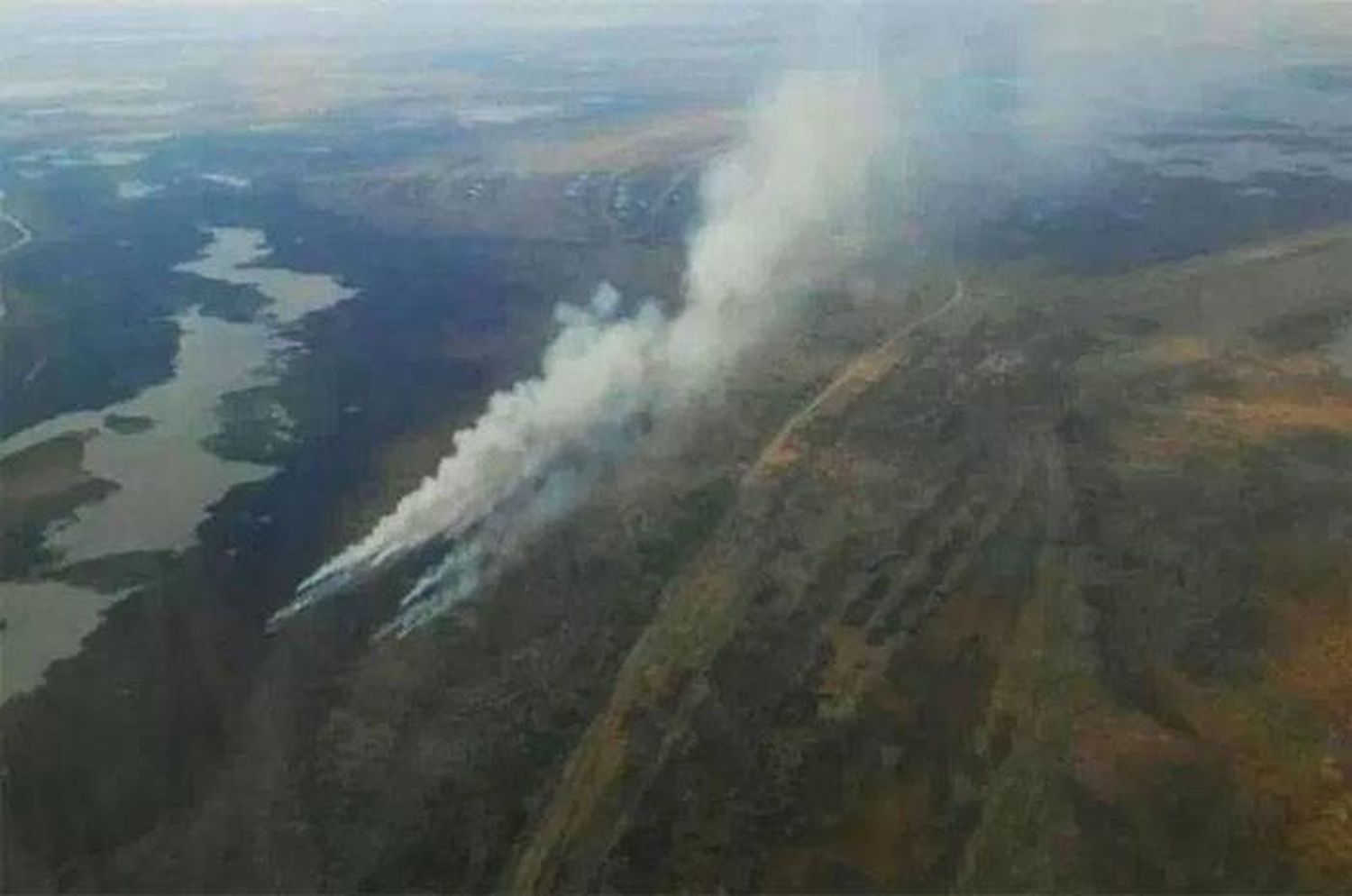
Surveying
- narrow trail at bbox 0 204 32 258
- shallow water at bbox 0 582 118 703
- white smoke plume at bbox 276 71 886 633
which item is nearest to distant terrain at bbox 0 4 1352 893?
shallow water at bbox 0 582 118 703

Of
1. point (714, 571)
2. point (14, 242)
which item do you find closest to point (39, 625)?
point (714, 571)

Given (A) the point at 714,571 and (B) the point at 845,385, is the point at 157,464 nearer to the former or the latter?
(A) the point at 714,571

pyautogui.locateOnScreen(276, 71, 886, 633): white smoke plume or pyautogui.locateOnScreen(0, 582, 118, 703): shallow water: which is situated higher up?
pyautogui.locateOnScreen(0, 582, 118, 703): shallow water

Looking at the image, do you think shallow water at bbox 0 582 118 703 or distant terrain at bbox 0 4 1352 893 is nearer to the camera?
distant terrain at bbox 0 4 1352 893

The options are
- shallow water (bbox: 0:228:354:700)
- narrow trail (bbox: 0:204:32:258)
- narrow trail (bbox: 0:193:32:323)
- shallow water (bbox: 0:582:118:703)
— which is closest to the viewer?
shallow water (bbox: 0:582:118:703)

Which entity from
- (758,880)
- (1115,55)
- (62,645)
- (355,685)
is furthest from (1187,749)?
(1115,55)

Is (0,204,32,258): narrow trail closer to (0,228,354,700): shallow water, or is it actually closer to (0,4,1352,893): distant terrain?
(0,4,1352,893): distant terrain

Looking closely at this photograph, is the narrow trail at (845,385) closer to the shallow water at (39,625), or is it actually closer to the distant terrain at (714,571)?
the distant terrain at (714,571)

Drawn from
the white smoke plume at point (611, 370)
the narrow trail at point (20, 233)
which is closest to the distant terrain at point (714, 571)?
the narrow trail at point (20, 233)
